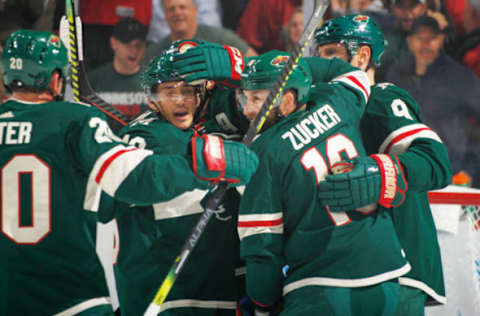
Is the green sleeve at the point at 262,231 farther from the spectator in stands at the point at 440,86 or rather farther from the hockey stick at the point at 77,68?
the spectator in stands at the point at 440,86

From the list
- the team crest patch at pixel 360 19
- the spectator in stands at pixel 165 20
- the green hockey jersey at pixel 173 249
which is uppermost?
the spectator in stands at pixel 165 20

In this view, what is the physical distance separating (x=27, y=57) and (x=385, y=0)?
17.0ft

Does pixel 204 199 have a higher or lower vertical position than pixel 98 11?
lower

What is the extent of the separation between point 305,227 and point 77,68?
1342mm

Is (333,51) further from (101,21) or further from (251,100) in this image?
(101,21)

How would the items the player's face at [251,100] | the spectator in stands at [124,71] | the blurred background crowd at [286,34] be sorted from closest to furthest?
the player's face at [251,100] < the spectator in stands at [124,71] < the blurred background crowd at [286,34]

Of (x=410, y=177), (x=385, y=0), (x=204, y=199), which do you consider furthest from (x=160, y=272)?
(x=385, y=0)

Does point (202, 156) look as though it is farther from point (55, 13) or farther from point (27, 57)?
point (55, 13)

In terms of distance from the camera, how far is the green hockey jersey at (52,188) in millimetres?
1632

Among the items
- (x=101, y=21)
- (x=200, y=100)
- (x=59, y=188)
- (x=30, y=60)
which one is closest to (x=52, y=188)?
(x=59, y=188)

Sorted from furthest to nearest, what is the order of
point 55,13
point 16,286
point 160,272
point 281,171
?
1. point 55,13
2. point 160,272
3. point 281,171
4. point 16,286

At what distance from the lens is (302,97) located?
1938 millimetres

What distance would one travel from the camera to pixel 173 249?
2.06 meters

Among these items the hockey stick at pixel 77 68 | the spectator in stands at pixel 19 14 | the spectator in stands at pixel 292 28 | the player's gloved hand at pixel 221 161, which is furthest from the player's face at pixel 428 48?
the player's gloved hand at pixel 221 161
